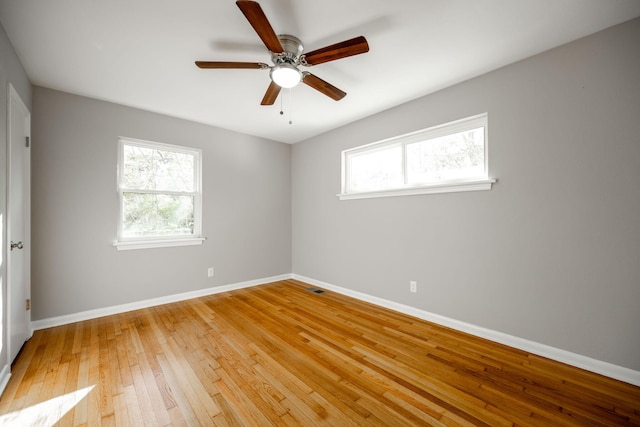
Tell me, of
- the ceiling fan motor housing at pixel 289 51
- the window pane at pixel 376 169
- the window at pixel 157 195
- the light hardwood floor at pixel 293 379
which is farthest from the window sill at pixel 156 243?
the ceiling fan motor housing at pixel 289 51

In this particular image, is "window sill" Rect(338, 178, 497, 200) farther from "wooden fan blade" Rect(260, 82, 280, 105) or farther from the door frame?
the door frame

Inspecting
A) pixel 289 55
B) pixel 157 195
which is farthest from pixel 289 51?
pixel 157 195

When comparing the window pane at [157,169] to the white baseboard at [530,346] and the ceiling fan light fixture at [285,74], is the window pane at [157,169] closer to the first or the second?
the ceiling fan light fixture at [285,74]

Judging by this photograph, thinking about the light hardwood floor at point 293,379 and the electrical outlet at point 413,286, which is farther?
the electrical outlet at point 413,286

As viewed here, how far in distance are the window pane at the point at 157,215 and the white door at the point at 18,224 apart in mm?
883

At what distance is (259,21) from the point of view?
61.4 inches

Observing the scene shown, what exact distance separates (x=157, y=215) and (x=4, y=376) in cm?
206

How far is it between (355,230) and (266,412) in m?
2.59

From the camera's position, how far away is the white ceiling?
1.80m

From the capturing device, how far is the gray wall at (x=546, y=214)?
6.34 feet

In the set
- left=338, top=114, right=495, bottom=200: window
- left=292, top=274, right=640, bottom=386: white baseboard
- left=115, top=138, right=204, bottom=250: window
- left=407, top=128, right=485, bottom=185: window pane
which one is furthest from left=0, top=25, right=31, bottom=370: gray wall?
left=407, top=128, right=485, bottom=185: window pane

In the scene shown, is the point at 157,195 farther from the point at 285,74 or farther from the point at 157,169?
the point at 285,74

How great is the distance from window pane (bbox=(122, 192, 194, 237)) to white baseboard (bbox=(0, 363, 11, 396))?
1.65 meters

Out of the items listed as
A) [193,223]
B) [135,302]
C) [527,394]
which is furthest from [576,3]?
[135,302]
